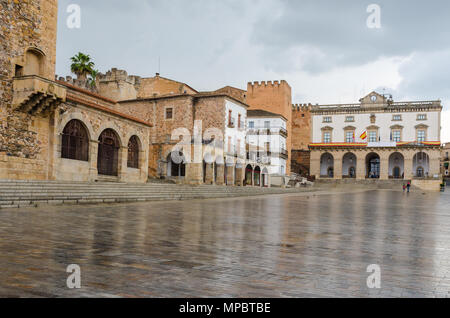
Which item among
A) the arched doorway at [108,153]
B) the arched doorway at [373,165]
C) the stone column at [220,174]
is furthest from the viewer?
the arched doorway at [373,165]

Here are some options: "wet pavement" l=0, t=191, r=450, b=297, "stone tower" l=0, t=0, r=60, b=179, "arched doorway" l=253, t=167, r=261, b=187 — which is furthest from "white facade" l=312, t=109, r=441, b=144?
"wet pavement" l=0, t=191, r=450, b=297

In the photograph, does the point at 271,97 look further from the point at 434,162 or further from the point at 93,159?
the point at 93,159

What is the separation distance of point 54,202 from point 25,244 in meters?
9.24

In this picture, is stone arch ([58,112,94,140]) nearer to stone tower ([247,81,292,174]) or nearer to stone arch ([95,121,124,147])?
stone arch ([95,121,124,147])

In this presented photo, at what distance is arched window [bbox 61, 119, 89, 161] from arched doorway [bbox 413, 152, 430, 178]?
184 ft

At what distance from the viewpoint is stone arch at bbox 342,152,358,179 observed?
231 ft

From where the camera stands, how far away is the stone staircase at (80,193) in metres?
13.8

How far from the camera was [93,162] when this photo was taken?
25.0 m

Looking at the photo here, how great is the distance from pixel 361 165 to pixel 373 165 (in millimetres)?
4705

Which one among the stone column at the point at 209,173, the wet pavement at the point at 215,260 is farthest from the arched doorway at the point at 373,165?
the wet pavement at the point at 215,260

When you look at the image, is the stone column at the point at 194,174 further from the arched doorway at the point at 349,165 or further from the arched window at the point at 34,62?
the arched doorway at the point at 349,165

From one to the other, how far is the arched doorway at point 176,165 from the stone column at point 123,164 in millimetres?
9102

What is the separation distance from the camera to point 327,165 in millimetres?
72688

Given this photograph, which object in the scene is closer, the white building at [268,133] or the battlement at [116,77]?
the battlement at [116,77]
